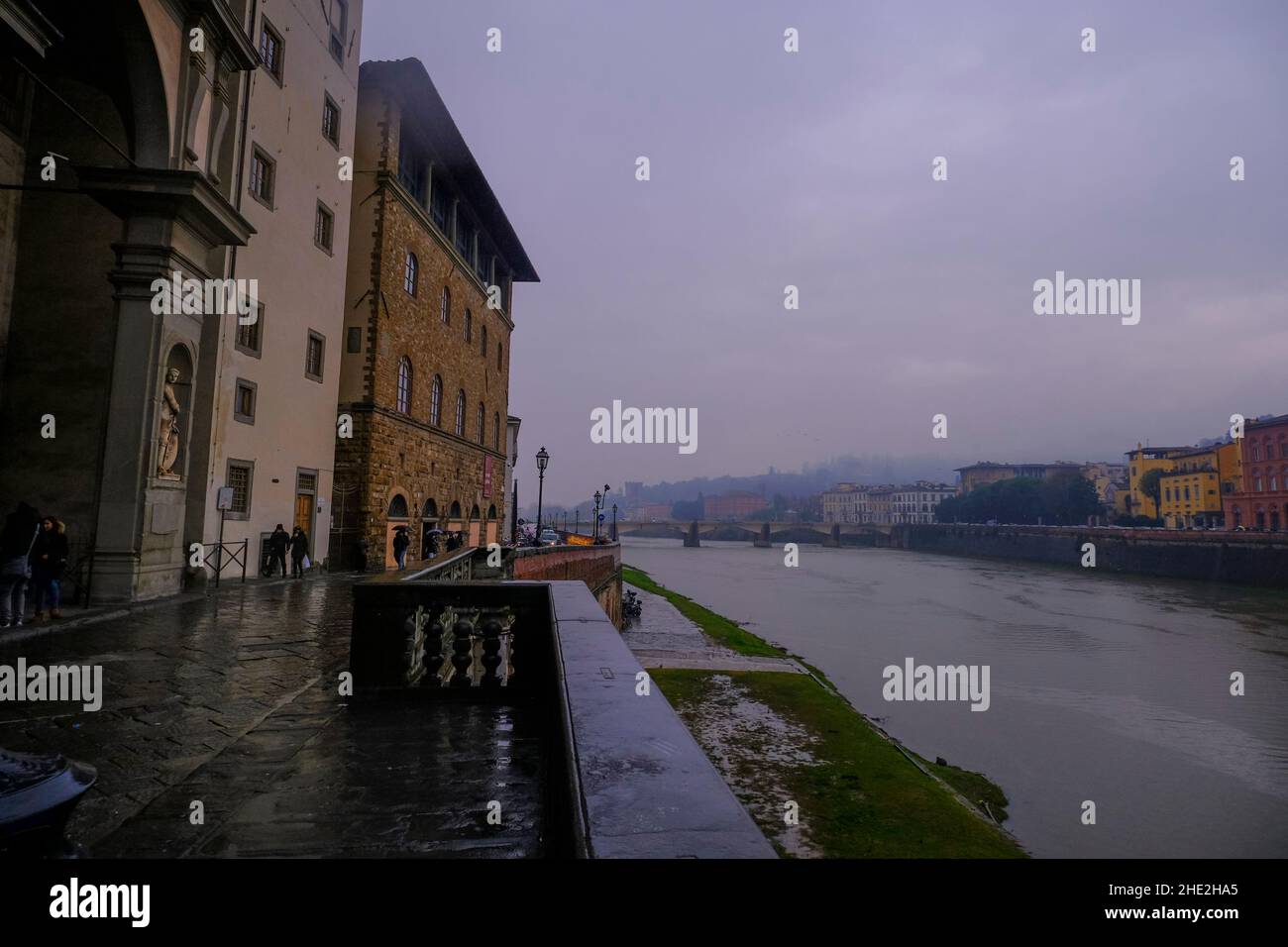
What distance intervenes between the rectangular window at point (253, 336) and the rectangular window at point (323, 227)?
3444 millimetres

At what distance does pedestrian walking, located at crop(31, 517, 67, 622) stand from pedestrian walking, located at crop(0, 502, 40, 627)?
11.8 inches

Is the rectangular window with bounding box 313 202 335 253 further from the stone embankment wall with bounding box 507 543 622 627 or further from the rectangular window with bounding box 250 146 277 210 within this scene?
the stone embankment wall with bounding box 507 543 622 627

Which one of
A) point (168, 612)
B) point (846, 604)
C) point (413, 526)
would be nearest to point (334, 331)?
point (413, 526)

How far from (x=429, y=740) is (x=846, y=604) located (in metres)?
38.1

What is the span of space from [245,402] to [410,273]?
9.19 meters

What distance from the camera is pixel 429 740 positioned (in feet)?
14.9

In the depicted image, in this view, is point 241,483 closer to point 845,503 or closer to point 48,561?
point 48,561

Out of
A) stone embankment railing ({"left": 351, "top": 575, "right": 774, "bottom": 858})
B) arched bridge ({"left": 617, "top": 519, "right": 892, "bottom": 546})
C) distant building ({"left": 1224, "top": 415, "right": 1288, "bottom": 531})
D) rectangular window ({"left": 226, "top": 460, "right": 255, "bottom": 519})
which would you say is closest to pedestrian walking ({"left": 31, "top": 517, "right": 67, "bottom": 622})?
stone embankment railing ({"left": 351, "top": 575, "right": 774, "bottom": 858})

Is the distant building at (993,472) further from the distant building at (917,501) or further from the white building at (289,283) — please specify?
the white building at (289,283)

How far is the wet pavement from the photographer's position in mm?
3201

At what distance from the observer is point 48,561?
859 cm

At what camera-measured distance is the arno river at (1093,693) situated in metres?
12.0

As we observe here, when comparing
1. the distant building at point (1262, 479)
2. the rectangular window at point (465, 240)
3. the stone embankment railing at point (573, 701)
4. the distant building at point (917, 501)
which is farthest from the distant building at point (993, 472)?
the stone embankment railing at point (573, 701)

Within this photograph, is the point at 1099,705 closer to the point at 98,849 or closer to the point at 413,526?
the point at 413,526
